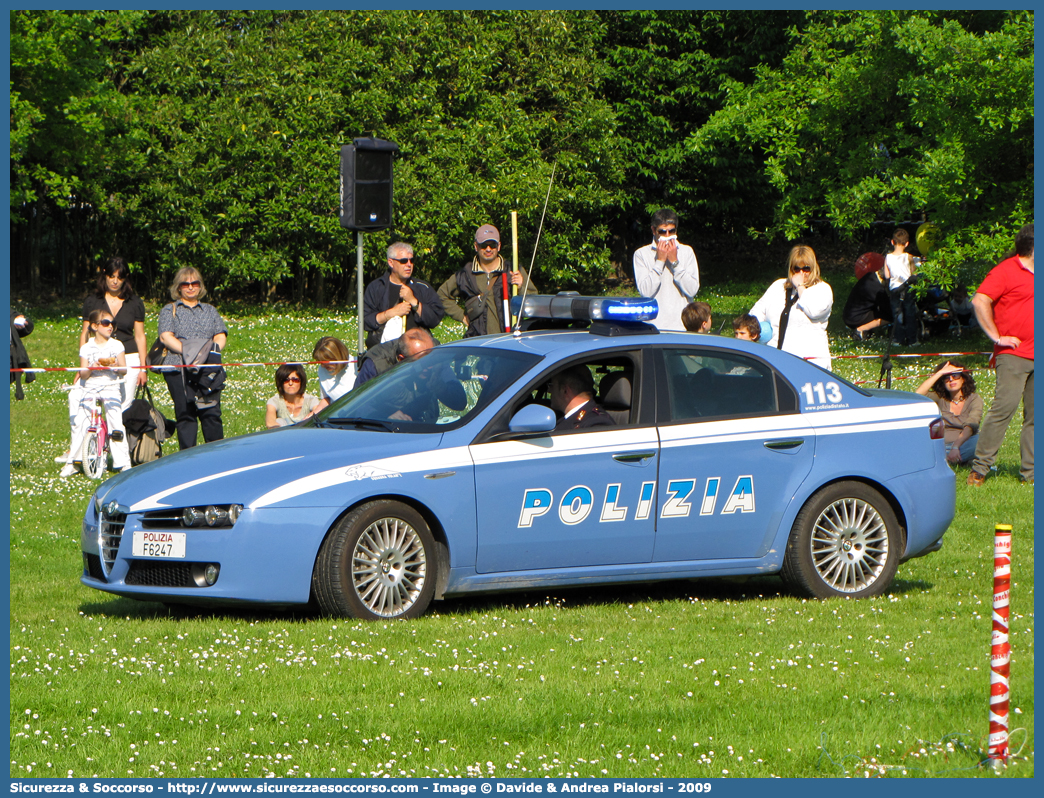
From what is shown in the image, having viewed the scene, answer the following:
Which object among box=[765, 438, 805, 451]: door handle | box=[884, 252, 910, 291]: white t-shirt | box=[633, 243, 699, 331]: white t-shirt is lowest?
box=[765, 438, 805, 451]: door handle

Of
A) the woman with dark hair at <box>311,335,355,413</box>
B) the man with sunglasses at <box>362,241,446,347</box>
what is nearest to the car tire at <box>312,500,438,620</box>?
the woman with dark hair at <box>311,335,355,413</box>

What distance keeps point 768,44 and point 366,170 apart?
29.2m

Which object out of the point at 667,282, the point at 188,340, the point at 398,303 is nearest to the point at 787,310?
the point at 667,282

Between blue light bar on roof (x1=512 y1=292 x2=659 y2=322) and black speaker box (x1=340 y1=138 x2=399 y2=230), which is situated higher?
black speaker box (x1=340 y1=138 x2=399 y2=230)

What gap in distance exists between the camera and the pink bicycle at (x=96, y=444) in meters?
14.0

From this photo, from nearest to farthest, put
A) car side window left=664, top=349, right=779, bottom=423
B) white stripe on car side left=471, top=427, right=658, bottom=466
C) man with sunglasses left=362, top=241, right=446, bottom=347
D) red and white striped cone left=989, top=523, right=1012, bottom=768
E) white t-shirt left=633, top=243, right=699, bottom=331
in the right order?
red and white striped cone left=989, top=523, right=1012, bottom=768 < white stripe on car side left=471, top=427, right=658, bottom=466 < car side window left=664, top=349, right=779, bottom=423 < white t-shirt left=633, top=243, right=699, bottom=331 < man with sunglasses left=362, top=241, right=446, bottom=347

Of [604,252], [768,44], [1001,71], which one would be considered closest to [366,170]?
[1001,71]

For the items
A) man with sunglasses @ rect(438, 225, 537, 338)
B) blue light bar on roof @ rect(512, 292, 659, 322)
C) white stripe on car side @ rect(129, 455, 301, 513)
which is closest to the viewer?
white stripe on car side @ rect(129, 455, 301, 513)

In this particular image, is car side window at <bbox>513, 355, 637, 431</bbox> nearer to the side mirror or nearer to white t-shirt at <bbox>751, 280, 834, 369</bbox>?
the side mirror

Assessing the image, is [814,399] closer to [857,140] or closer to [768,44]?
[857,140]

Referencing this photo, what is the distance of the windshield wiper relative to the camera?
26.8 ft

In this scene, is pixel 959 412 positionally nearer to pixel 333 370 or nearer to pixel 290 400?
pixel 333 370

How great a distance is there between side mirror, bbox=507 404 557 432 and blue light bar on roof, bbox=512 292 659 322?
116 cm

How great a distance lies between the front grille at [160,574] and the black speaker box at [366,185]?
6047 mm
